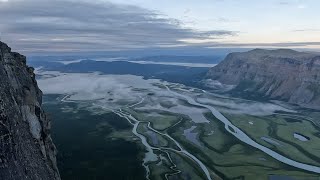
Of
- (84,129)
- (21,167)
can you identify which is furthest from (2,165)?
(84,129)

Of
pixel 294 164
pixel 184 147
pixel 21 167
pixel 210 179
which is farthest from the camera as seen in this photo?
pixel 184 147

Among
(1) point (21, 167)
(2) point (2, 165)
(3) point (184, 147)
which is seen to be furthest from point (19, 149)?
(3) point (184, 147)

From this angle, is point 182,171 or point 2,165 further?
point 182,171

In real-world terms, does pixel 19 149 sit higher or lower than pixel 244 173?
higher

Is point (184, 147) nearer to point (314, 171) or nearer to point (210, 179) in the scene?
point (210, 179)

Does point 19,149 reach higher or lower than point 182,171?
higher

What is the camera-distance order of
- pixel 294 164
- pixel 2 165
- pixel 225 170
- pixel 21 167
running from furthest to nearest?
pixel 294 164
pixel 225 170
pixel 21 167
pixel 2 165

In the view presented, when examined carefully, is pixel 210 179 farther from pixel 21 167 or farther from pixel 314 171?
pixel 21 167
